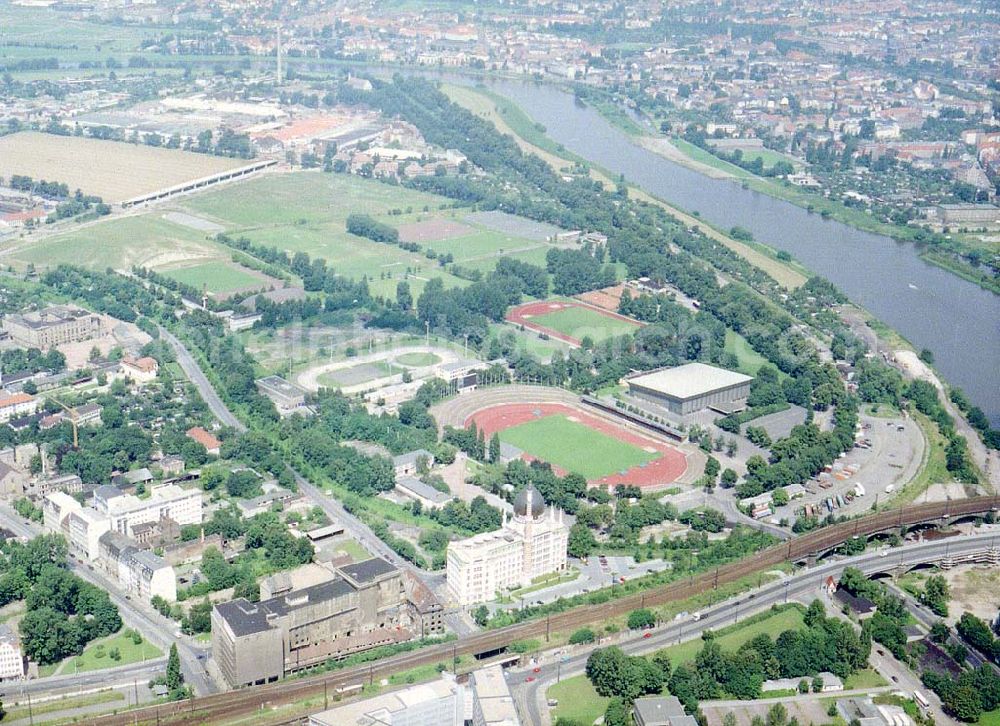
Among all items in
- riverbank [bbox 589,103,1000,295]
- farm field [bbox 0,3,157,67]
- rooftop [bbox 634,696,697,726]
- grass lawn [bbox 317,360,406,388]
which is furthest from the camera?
farm field [bbox 0,3,157,67]

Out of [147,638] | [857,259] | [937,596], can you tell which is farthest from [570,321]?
[147,638]

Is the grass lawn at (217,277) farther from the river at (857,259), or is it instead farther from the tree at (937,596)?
the tree at (937,596)

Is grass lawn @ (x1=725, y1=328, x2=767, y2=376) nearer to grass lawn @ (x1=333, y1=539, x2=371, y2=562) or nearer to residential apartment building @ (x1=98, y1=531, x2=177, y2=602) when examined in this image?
grass lawn @ (x1=333, y1=539, x2=371, y2=562)

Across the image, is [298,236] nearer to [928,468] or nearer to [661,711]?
[928,468]

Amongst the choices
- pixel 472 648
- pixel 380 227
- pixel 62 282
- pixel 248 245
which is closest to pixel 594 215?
pixel 380 227

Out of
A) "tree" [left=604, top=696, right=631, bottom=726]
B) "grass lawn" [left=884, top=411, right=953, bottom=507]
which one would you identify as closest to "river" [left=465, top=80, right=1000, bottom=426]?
Answer: "grass lawn" [left=884, top=411, right=953, bottom=507]

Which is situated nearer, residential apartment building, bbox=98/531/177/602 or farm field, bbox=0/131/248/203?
residential apartment building, bbox=98/531/177/602

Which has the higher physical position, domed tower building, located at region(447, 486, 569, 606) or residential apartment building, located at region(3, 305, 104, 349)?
domed tower building, located at region(447, 486, 569, 606)
